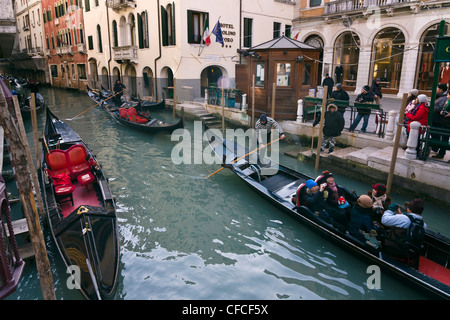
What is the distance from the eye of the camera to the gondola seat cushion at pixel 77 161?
615cm

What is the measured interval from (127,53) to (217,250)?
1711 centimetres

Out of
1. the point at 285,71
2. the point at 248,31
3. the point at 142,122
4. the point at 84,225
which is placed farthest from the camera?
the point at 248,31

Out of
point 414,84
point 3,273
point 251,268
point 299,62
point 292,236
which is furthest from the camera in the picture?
point 414,84

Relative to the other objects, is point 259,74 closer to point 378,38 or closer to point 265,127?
point 265,127

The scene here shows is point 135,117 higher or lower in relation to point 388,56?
lower

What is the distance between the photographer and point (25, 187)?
2.64 metres

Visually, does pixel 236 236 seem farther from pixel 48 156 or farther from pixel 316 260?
pixel 48 156

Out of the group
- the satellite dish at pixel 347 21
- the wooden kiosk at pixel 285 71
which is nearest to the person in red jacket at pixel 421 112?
the wooden kiosk at pixel 285 71

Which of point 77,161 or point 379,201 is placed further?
point 77,161

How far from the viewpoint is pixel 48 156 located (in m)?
6.00

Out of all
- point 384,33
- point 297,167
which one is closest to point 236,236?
point 297,167

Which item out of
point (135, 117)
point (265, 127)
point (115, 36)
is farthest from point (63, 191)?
point (115, 36)

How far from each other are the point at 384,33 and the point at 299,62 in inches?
272
